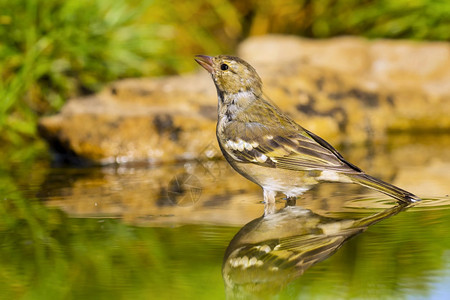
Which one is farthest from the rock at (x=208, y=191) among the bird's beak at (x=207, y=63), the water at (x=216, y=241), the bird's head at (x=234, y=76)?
the bird's beak at (x=207, y=63)

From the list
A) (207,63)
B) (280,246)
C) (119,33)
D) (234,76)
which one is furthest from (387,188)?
(119,33)

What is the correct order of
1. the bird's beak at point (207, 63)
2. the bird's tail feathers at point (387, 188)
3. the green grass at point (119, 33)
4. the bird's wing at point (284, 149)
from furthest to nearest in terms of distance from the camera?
the green grass at point (119, 33) → the bird's beak at point (207, 63) → the bird's wing at point (284, 149) → the bird's tail feathers at point (387, 188)

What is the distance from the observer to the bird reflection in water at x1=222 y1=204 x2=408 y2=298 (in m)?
2.56

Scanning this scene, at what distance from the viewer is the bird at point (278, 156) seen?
412cm

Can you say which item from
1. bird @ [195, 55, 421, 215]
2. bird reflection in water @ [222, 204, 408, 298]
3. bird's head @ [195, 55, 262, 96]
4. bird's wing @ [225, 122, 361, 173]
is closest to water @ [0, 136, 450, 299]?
bird reflection in water @ [222, 204, 408, 298]

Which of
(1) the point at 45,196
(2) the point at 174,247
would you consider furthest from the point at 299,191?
(1) the point at 45,196

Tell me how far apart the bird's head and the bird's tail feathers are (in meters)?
1.22

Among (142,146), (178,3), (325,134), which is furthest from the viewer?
(178,3)

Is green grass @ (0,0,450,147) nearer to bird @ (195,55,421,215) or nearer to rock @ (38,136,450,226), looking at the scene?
rock @ (38,136,450,226)

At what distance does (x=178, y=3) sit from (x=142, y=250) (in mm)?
8196

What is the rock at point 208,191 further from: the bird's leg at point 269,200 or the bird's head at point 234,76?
the bird's head at point 234,76

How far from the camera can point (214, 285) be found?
253 cm

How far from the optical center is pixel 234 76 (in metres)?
4.98

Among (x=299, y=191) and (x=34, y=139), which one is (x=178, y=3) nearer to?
(x=34, y=139)
